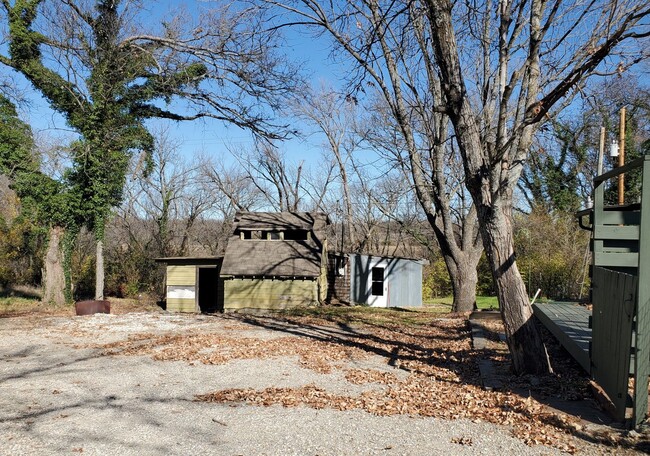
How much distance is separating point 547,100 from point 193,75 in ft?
58.0

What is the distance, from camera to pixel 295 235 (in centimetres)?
2484

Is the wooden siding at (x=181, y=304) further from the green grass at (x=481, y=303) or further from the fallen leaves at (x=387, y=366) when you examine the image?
the green grass at (x=481, y=303)

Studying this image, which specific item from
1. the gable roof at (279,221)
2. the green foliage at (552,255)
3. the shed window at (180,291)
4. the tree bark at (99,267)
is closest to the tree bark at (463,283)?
the gable roof at (279,221)

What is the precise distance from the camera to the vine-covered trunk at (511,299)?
754cm

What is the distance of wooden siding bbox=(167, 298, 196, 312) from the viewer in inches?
971

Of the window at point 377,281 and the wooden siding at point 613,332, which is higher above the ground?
the wooden siding at point 613,332

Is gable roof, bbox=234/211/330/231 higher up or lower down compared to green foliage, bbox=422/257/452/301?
higher up

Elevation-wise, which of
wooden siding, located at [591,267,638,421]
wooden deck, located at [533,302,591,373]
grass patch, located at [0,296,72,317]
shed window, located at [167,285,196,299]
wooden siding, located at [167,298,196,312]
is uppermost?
wooden siding, located at [591,267,638,421]

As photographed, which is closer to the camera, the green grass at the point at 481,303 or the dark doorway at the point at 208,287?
the green grass at the point at 481,303

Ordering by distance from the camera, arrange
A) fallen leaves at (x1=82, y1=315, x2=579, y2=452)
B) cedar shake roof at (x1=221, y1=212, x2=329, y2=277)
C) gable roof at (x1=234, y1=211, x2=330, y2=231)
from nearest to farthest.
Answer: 1. fallen leaves at (x1=82, y1=315, x2=579, y2=452)
2. cedar shake roof at (x1=221, y1=212, x2=329, y2=277)
3. gable roof at (x1=234, y1=211, x2=330, y2=231)

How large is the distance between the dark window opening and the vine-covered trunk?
1697 cm

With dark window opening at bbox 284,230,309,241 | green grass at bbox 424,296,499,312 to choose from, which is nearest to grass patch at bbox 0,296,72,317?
dark window opening at bbox 284,230,309,241

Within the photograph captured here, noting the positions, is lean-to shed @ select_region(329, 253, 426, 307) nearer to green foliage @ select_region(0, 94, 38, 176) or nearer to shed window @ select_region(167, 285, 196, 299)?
shed window @ select_region(167, 285, 196, 299)

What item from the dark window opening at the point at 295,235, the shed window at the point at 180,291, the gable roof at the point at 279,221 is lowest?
the shed window at the point at 180,291
